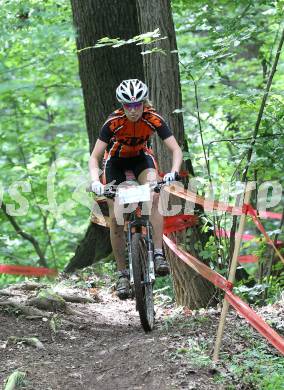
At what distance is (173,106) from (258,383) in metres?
3.02

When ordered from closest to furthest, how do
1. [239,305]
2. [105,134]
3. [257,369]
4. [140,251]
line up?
[257,369] < [239,305] < [140,251] < [105,134]

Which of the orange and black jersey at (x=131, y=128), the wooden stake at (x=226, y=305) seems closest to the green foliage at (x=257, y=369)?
the wooden stake at (x=226, y=305)

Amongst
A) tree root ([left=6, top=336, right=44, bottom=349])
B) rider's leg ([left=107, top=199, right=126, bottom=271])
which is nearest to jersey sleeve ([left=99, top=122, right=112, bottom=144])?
rider's leg ([left=107, top=199, right=126, bottom=271])

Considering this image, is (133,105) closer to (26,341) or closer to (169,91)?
(169,91)

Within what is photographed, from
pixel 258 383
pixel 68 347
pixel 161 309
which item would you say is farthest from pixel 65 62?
pixel 258 383

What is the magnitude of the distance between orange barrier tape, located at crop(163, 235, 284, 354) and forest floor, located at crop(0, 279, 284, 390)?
36cm

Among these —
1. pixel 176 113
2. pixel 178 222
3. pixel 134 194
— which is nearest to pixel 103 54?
pixel 176 113

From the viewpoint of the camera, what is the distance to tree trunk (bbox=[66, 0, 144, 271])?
820 cm

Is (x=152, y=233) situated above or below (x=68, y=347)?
above

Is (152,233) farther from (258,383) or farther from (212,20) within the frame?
→ (212,20)

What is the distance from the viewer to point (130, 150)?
580cm

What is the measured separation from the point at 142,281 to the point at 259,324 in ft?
3.89

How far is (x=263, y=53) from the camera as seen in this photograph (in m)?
10.3

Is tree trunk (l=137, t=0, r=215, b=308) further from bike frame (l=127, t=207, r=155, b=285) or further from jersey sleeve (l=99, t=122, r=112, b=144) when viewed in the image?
jersey sleeve (l=99, t=122, r=112, b=144)
